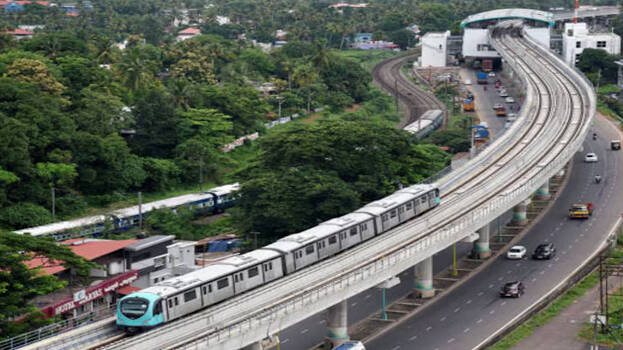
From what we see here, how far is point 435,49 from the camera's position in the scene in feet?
584

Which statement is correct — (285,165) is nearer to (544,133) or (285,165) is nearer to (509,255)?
(509,255)

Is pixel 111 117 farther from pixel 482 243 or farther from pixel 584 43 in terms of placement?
pixel 584 43

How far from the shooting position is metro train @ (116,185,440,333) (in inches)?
1951

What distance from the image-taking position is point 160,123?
107 metres

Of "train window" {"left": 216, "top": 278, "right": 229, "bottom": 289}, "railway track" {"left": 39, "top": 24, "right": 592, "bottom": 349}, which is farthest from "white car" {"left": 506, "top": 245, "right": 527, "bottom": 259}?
"train window" {"left": 216, "top": 278, "right": 229, "bottom": 289}

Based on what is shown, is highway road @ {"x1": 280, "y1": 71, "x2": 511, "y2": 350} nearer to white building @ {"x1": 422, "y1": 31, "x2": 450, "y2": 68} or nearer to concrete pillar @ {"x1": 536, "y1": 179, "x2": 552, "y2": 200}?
concrete pillar @ {"x1": 536, "y1": 179, "x2": 552, "y2": 200}

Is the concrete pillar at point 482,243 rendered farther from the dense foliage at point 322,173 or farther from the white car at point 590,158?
the white car at point 590,158

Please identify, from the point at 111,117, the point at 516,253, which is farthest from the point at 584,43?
the point at 516,253

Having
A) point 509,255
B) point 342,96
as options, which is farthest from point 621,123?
point 509,255

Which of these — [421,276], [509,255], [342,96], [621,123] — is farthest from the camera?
[342,96]

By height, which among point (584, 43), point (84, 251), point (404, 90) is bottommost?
point (404, 90)

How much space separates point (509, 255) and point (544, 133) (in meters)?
32.5

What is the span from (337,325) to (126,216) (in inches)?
1276

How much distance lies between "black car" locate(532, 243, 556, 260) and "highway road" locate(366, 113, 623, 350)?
0.57 m
